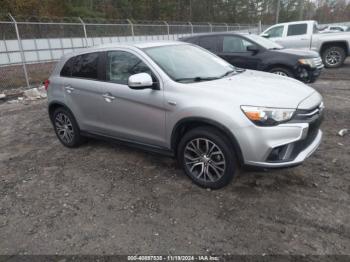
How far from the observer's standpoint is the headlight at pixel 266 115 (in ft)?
10.5

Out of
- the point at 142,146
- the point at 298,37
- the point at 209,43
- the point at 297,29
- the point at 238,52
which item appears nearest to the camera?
the point at 142,146

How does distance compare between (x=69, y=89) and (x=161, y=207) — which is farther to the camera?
(x=69, y=89)

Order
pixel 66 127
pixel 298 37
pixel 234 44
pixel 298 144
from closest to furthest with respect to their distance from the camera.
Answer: pixel 298 144
pixel 66 127
pixel 234 44
pixel 298 37

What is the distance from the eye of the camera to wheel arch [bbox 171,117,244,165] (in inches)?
131

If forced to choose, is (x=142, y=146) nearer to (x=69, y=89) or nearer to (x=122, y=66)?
(x=122, y=66)

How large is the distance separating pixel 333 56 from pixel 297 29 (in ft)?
5.73

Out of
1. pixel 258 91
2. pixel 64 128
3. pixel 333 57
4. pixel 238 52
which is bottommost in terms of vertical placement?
pixel 333 57

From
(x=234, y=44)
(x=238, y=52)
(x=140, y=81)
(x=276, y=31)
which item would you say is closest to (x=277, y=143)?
(x=140, y=81)

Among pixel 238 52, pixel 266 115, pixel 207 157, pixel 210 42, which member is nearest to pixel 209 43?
pixel 210 42

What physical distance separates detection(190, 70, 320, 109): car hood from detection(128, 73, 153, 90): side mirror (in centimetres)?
55

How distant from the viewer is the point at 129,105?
4137 millimetres

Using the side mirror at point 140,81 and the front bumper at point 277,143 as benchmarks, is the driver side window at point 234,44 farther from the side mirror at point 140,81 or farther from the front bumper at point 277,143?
the front bumper at point 277,143

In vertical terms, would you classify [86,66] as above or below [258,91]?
above

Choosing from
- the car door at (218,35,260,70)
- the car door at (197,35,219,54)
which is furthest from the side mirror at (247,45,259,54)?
the car door at (197,35,219,54)
